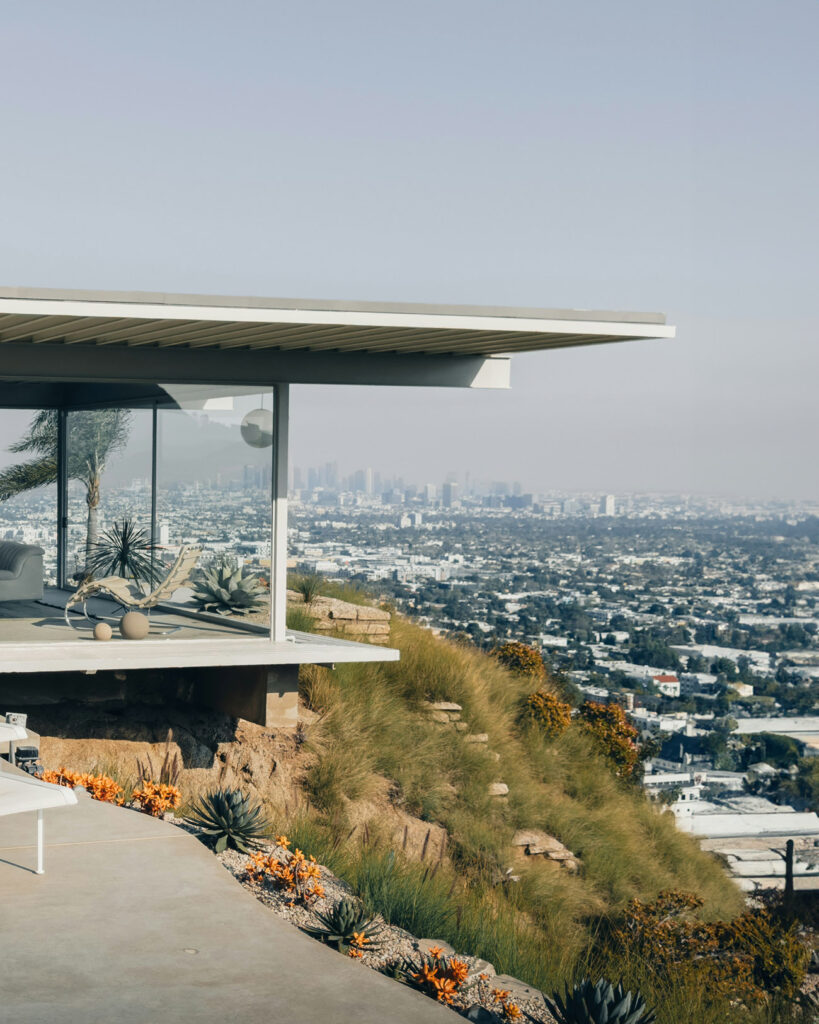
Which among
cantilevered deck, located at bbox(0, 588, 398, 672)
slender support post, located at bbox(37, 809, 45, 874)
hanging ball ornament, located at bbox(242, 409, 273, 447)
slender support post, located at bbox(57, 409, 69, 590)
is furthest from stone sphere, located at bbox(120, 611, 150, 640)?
slender support post, located at bbox(37, 809, 45, 874)

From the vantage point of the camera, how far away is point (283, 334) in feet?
28.9

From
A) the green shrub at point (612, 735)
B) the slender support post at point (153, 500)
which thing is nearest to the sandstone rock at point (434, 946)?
the slender support post at point (153, 500)

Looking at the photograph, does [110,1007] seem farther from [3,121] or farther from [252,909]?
[3,121]

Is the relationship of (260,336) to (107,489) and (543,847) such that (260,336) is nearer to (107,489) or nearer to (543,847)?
(107,489)

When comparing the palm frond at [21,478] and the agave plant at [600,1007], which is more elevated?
the palm frond at [21,478]

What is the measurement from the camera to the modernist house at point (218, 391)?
8.66 metres

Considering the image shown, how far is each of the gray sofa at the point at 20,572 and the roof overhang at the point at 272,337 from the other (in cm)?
135

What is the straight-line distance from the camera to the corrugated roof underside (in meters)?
8.32

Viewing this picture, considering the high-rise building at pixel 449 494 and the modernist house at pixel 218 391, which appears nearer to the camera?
the modernist house at pixel 218 391

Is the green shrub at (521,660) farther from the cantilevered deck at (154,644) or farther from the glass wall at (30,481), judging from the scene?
the glass wall at (30,481)

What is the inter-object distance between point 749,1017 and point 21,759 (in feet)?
15.1

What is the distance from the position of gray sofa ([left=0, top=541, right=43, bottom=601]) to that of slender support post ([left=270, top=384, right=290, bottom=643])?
1.82 m

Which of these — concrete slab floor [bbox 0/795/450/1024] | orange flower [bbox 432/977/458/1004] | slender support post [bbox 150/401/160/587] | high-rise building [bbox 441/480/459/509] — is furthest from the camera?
high-rise building [bbox 441/480/459/509]

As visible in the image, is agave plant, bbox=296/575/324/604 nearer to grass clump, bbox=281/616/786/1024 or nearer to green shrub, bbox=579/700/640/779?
grass clump, bbox=281/616/786/1024
